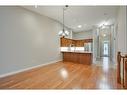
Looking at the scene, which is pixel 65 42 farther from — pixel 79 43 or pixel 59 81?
pixel 59 81

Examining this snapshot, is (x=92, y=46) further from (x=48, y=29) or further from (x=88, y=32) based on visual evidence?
(x=48, y=29)

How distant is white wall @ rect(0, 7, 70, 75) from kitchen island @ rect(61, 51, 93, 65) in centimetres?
147

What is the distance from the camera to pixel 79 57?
768cm

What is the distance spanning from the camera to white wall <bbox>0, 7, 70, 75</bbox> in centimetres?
428

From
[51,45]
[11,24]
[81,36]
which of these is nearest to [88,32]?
[81,36]

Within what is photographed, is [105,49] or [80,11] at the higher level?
[80,11]

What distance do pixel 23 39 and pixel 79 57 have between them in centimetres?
401

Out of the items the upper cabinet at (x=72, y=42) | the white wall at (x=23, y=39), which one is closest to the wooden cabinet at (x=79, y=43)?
the upper cabinet at (x=72, y=42)

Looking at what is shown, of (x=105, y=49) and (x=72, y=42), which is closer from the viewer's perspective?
(x=72, y=42)

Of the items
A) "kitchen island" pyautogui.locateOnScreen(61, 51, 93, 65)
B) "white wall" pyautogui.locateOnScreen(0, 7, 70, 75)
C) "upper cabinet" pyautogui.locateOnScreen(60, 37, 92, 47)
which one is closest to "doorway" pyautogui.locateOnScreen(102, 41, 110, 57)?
"upper cabinet" pyautogui.locateOnScreen(60, 37, 92, 47)

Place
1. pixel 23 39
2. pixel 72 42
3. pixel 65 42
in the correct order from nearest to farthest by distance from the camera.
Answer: pixel 23 39, pixel 65 42, pixel 72 42

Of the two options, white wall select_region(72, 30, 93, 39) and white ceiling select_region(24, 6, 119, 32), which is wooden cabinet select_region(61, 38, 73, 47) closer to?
white wall select_region(72, 30, 93, 39)

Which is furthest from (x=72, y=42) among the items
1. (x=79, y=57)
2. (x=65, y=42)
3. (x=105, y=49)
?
(x=105, y=49)

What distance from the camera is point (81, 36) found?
12.1m
